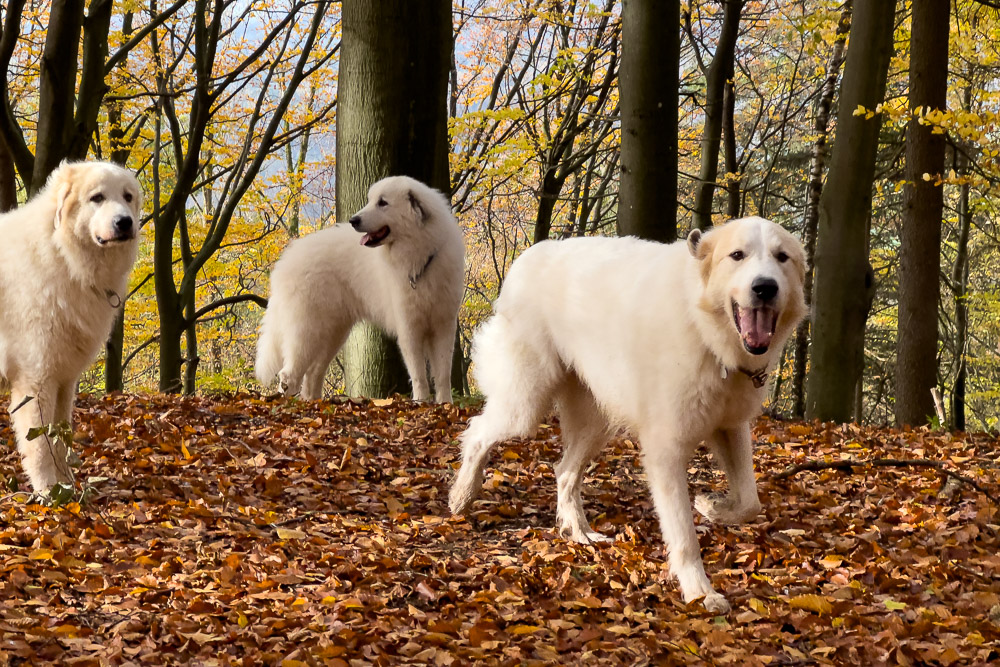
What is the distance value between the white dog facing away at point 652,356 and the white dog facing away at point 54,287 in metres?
2.20

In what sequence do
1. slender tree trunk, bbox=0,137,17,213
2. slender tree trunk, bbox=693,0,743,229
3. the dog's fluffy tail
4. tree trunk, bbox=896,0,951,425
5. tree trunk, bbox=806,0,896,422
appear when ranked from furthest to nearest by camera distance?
slender tree trunk, bbox=693,0,743,229, slender tree trunk, bbox=0,137,17,213, tree trunk, bbox=896,0,951,425, the dog's fluffy tail, tree trunk, bbox=806,0,896,422

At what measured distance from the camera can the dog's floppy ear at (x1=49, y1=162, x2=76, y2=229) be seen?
511cm

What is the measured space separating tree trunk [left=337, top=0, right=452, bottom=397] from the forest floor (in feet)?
8.65

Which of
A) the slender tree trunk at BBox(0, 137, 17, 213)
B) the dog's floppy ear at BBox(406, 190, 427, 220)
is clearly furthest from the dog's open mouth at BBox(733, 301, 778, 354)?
the slender tree trunk at BBox(0, 137, 17, 213)

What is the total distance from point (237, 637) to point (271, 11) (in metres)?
13.3

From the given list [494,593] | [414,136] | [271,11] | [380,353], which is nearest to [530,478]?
[494,593]

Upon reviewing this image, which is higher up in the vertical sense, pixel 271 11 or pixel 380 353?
pixel 271 11

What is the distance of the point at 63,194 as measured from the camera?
Result: 5.12m

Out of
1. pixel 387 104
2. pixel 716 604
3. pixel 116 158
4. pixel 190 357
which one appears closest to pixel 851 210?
pixel 387 104

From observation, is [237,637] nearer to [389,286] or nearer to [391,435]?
[391,435]

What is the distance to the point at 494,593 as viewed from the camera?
156 inches

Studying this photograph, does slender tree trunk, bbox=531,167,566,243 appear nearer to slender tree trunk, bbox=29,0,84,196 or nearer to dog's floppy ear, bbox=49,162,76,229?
slender tree trunk, bbox=29,0,84,196

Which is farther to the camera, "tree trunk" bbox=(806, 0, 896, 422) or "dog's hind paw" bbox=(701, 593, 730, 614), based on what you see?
"tree trunk" bbox=(806, 0, 896, 422)

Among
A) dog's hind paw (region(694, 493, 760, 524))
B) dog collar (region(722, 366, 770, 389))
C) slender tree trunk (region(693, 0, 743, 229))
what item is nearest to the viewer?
dog collar (region(722, 366, 770, 389))
